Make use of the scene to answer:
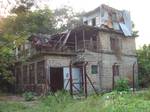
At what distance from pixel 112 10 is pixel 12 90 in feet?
45.8

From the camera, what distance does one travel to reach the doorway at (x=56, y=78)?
28.5 metres

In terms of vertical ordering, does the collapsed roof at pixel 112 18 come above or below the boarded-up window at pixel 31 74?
above

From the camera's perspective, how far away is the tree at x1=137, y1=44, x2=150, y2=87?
34919 mm

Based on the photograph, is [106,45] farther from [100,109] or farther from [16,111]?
[100,109]

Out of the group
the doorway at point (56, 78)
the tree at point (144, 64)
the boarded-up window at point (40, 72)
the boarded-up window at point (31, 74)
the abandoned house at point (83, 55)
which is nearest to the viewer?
the boarded-up window at point (40, 72)

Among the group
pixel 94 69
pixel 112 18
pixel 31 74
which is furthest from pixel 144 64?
pixel 31 74

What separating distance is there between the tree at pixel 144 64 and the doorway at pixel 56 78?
→ 10.2 m

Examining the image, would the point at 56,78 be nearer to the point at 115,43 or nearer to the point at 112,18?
the point at 115,43

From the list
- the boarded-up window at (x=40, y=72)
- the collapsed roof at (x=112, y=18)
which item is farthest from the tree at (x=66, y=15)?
the boarded-up window at (x=40, y=72)

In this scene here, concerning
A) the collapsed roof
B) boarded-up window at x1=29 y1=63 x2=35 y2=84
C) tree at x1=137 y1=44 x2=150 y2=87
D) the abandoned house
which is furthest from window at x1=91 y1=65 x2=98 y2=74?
tree at x1=137 y1=44 x2=150 y2=87

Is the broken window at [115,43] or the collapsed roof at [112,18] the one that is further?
the collapsed roof at [112,18]

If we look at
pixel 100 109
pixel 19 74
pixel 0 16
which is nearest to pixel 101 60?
pixel 19 74

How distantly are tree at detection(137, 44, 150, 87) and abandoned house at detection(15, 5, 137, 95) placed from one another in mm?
1956

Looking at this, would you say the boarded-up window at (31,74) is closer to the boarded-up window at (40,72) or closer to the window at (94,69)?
the boarded-up window at (40,72)
